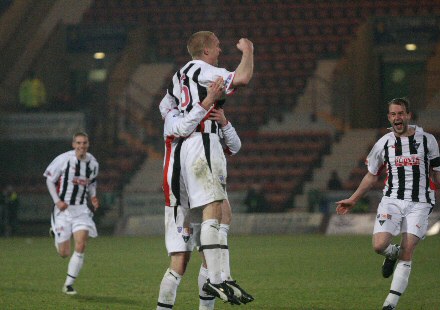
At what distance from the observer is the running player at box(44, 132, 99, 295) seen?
11.9 m

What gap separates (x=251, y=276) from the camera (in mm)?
12922

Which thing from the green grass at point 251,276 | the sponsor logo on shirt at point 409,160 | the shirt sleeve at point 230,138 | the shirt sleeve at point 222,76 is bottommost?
the green grass at point 251,276

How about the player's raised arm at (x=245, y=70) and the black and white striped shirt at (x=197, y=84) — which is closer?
the player's raised arm at (x=245, y=70)

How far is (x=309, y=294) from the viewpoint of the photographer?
10625mm

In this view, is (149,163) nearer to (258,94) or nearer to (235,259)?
(258,94)

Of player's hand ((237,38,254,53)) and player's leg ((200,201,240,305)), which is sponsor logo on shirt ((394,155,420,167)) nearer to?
player's leg ((200,201,240,305))

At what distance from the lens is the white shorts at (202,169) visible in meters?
6.94

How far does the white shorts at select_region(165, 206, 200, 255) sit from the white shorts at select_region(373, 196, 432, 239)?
2.36m

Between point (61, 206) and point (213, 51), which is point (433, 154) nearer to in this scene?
point (213, 51)

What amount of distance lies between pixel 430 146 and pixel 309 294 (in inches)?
98.0

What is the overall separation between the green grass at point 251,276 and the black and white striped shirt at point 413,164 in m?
1.08

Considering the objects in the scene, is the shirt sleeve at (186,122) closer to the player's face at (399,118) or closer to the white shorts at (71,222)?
the player's face at (399,118)

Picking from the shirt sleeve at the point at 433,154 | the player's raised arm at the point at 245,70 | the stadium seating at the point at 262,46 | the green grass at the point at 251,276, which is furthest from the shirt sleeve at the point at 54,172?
the stadium seating at the point at 262,46

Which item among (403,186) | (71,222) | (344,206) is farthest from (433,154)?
(71,222)
